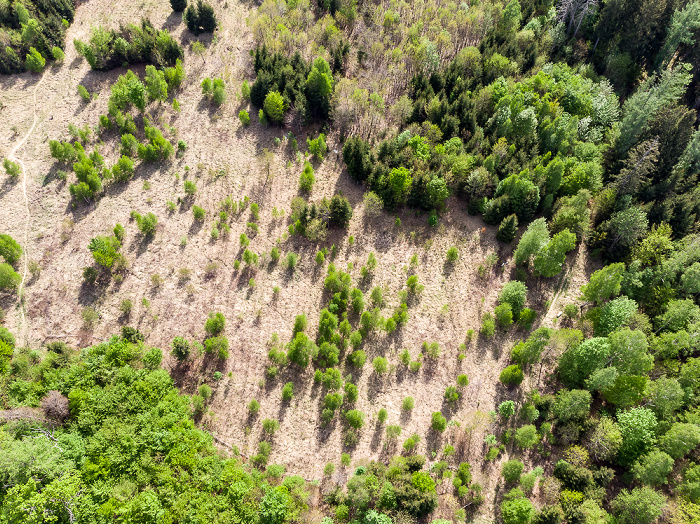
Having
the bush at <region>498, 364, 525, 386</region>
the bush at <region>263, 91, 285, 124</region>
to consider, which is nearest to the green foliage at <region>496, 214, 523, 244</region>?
the bush at <region>498, 364, 525, 386</region>

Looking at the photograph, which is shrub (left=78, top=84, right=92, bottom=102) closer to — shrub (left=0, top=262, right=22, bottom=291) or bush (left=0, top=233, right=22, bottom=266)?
bush (left=0, top=233, right=22, bottom=266)

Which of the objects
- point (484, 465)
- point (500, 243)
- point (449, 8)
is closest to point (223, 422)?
point (484, 465)

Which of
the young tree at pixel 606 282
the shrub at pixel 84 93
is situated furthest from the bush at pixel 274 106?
the young tree at pixel 606 282

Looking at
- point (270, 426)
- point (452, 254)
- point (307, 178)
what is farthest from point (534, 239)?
point (270, 426)

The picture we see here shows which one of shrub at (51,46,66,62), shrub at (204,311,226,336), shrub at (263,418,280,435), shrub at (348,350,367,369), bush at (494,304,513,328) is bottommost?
shrub at (263,418,280,435)

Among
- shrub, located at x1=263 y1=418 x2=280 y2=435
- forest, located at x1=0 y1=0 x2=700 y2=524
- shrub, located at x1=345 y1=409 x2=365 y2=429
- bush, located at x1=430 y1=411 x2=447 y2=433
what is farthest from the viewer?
bush, located at x1=430 y1=411 x2=447 y2=433

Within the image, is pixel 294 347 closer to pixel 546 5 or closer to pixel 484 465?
pixel 484 465
